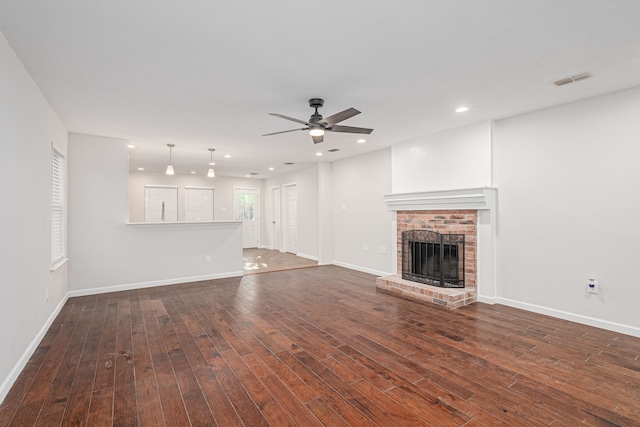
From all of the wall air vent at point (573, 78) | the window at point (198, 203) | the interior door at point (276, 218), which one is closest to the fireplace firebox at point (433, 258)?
the wall air vent at point (573, 78)

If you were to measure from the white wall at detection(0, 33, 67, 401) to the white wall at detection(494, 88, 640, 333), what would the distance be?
205 inches

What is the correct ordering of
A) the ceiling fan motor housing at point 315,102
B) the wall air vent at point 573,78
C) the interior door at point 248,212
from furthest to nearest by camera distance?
the interior door at point 248,212, the ceiling fan motor housing at point 315,102, the wall air vent at point 573,78

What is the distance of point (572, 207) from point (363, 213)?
3647 millimetres

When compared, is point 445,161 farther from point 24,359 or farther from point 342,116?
point 24,359

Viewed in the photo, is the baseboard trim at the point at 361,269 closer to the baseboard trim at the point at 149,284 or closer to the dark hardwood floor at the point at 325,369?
A: the dark hardwood floor at the point at 325,369

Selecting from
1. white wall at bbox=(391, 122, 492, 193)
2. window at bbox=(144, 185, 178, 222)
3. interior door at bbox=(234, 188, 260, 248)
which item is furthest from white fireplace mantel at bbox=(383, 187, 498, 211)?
window at bbox=(144, 185, 178, 222)

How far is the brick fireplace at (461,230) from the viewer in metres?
4.29

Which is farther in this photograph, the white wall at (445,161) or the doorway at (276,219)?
the doorway at (276,219)

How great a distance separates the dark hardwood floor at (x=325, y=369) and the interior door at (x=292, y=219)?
4996 mm

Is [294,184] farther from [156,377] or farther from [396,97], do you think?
[156,377]

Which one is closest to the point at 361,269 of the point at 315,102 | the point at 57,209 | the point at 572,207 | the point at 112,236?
the point at 572,207

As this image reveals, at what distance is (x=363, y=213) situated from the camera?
6.66 meters

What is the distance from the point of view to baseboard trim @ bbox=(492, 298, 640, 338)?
322 cm

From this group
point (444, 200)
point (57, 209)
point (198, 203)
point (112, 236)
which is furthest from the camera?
point (198, 203)
